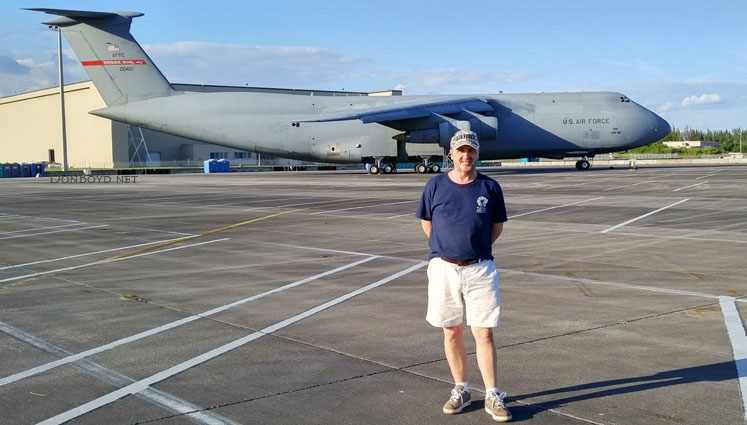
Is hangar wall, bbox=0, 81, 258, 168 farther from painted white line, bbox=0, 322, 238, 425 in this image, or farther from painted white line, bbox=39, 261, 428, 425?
painted white line, bbox=0, 322, 238, 425

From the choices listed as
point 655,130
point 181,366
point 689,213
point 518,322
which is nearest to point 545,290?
point 518,322

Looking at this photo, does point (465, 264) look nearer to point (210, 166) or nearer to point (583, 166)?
point (583, 166)

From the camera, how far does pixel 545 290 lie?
888cm

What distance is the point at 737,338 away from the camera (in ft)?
21.1

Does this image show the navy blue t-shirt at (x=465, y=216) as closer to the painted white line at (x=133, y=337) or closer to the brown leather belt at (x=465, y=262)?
the brown leather belt at (x=465, y=262)

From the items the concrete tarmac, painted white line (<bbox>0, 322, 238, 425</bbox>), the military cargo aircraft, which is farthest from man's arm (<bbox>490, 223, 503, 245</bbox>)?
the military cargo aircraft

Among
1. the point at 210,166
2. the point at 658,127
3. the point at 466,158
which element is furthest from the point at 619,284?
the point at 210,166

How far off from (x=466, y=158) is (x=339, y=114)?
125 ft

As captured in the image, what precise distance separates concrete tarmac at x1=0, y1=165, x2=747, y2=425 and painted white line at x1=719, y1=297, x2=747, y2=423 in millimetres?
39

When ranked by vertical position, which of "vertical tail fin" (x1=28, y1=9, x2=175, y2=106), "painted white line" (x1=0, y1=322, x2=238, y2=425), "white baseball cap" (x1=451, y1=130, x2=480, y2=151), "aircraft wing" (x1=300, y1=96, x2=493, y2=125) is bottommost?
"painted white line" (x1=0, y1=322, x2=238, y2=425)

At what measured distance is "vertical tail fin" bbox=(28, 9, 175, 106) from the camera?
4253 cm

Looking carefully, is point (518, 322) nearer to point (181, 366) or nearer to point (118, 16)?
point (181, 366)

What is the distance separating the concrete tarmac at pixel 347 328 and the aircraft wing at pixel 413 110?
24.7 meters

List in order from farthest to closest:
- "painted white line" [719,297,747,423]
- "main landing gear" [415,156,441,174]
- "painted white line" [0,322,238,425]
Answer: "main landing gear" [415,156,441,174] → "painted white line" [719,297,747,423] → "painted white line" [0,322,238,425]
